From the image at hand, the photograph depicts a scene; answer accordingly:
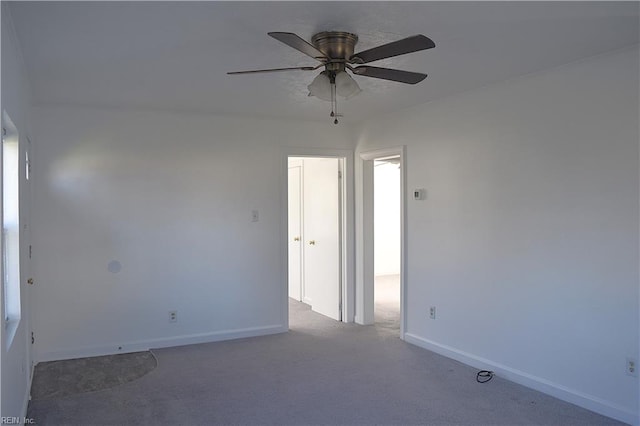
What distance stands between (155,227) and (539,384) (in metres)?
3.57

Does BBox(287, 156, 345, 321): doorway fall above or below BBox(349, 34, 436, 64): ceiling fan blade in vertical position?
below

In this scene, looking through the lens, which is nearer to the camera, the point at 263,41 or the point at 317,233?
the point at 263,41

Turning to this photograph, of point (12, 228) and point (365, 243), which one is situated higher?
point (12, 228)

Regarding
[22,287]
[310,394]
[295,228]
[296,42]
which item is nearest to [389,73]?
[296,42]

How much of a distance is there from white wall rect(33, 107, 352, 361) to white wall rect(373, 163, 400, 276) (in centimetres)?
391

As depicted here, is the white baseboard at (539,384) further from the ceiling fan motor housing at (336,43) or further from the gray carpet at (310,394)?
the ceiling fan motor housing at (336,43)

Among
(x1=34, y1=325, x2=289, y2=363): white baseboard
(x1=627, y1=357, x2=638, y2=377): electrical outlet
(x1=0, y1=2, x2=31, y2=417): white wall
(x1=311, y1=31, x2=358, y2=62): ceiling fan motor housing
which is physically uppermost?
(x1=311, y1=31, x2=358, y2=62): ceiling fan motor housing

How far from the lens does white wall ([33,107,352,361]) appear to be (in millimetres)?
4445

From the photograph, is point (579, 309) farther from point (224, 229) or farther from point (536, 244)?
point (224, 229)

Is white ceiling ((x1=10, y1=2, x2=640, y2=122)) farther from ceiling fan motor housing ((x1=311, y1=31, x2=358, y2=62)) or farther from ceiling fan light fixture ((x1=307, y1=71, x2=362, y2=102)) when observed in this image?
ceiling fan light fixture ((x1=307, y1=71, x2=362, y2=102))

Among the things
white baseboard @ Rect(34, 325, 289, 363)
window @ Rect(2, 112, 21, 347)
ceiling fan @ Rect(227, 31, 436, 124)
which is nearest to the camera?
ceiling fan @ Rect(227, 31, 436, 124)

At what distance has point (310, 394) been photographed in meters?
3.58

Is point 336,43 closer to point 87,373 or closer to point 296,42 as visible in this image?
point 296,42

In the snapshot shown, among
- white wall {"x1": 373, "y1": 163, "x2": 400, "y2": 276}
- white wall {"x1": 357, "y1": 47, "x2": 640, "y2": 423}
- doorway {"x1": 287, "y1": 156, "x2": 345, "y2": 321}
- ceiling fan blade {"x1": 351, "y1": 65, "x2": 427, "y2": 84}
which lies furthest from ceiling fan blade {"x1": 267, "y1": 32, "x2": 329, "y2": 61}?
white wall {"x1": 373, "y1": 163, "x2": 400, "y2": 276}
